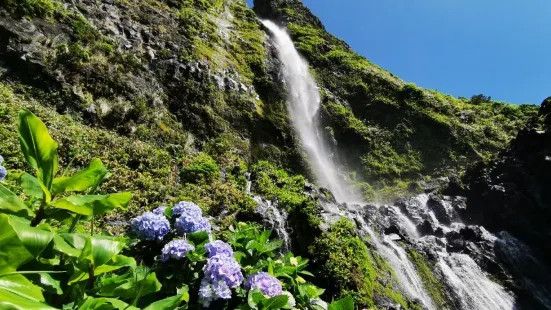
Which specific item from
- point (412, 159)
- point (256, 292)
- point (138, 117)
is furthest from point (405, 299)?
point (412, 159)

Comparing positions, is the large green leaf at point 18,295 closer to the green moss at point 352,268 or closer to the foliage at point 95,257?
the foliage at point 95,257

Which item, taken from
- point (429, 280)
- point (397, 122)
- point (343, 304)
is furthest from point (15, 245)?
point (397, 122)

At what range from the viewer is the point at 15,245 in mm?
1143

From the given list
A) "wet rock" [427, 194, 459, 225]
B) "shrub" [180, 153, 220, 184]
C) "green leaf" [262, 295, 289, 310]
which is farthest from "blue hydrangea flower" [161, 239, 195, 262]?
"wet rock" [427, 194, 459, 225]

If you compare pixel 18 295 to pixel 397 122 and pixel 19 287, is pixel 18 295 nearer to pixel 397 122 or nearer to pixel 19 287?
pixel 19 287

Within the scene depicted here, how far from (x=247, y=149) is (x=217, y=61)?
506cm

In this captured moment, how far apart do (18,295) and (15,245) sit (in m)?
0.16

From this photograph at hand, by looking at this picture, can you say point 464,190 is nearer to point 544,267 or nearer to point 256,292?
point 544,267

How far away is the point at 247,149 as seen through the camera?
13586 mm

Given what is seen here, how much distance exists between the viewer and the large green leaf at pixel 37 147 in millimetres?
1548

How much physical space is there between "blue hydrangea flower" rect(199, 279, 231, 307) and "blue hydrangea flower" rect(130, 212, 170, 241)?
57 centimetres

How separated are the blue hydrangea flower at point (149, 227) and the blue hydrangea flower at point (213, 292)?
57 cm

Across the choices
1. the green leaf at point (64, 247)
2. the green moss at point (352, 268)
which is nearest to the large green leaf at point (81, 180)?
the green leaf at point (64, 247)

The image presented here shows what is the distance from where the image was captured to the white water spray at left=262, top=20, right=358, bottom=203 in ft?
56.2
